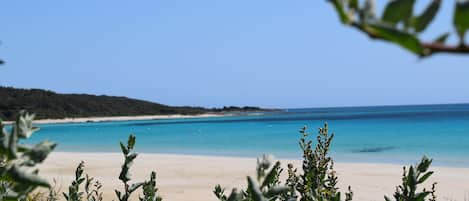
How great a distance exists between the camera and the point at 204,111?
413ft

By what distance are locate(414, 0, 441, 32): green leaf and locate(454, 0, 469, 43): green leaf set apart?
0.02 m

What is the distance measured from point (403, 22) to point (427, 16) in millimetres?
20

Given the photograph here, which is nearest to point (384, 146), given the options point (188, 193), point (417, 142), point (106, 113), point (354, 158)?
point (417, 142)

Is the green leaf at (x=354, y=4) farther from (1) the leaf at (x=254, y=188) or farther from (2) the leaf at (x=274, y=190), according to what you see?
(2) the leaf at (x=274, y=190)

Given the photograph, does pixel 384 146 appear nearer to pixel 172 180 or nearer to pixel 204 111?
pixel 172 180

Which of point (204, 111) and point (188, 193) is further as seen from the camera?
point (204, 111)

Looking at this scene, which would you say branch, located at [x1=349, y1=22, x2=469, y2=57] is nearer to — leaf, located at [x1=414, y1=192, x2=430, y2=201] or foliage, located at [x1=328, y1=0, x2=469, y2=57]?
foliage, located at [x1=328, y1=0, x2=469, y2=57]

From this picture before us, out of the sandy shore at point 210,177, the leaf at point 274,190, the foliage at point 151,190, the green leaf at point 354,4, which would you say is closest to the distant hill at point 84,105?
the sandy shore at point 210,177

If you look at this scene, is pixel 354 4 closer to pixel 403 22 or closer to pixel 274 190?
pixel 403 22

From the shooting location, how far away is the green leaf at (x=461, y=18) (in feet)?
1.34

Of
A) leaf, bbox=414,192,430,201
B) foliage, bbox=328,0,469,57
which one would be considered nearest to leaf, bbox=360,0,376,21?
foliage, bbox=328,0,469,57

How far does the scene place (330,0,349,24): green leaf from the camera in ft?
1.46

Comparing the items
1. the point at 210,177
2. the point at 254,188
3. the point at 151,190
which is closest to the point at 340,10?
the point at 254,188

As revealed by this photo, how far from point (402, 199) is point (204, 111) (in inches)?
4889
